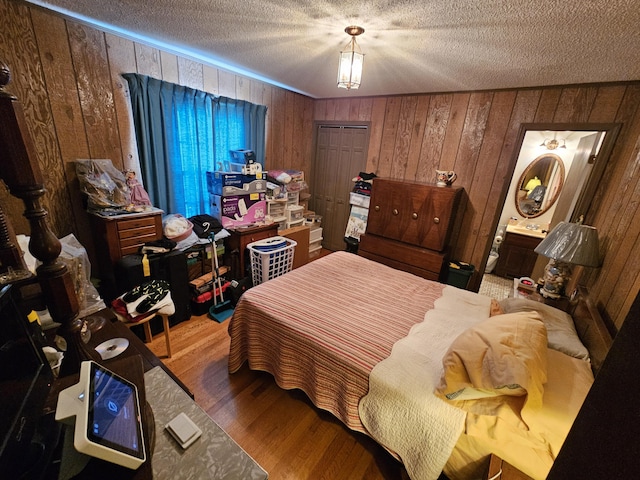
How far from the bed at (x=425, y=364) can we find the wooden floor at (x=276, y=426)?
0.18 meters

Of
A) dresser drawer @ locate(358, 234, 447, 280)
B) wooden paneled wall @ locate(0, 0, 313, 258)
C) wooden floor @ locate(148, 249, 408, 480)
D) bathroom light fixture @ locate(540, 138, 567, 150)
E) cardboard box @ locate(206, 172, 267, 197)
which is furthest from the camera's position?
bathroom light fixture @ locate(540, 138, 567, 150)

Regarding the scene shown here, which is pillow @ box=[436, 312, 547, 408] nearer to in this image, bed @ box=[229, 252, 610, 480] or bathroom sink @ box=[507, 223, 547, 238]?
bed @ box=[229, 252, 610, 480]

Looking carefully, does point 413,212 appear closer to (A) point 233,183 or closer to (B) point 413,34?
(B) point 413,34

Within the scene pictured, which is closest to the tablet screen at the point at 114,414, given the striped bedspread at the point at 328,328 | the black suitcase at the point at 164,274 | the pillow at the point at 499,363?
the striped bedspread at the point at 328,328

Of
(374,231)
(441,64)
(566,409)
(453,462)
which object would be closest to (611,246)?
(566,409)

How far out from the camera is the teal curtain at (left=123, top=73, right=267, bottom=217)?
235 cm

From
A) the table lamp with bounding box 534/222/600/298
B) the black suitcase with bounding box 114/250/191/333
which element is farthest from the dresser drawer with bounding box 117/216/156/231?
the table lamp with bounding box 534/222/600/298

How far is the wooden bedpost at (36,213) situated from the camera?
63 cm

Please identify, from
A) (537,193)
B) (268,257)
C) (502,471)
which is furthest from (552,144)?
(502,471)

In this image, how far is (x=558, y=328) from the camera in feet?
4.96

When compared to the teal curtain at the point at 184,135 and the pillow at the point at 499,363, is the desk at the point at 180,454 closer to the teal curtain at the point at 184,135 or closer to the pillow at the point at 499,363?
the pillow at the point at 499,363

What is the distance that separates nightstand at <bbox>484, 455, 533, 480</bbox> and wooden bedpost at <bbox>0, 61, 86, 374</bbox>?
1481 mm

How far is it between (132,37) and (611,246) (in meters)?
3.67

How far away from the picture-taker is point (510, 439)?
1014 mm
